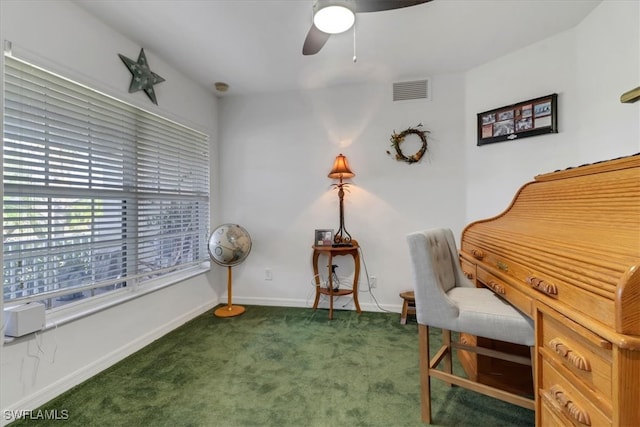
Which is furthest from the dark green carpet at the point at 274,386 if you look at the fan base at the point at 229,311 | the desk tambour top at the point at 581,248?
the desk tambour top at the point at 581,248

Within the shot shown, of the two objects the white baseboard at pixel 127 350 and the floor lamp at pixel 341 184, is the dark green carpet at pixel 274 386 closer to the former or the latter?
the white baseboard at pixel 127 350

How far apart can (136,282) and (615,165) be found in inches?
121

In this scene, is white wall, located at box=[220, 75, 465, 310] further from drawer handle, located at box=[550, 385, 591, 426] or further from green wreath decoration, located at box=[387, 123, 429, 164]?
drawer handle, located at box=[550, 385, 591, 426]

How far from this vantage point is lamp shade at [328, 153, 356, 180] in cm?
289

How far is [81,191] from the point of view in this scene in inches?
73.4

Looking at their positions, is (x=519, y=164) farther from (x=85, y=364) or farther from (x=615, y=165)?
(x=85, y=364)

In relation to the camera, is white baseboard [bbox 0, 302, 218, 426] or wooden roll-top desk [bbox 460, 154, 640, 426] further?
white baseboard [bbox 0, 302, 218, 426]

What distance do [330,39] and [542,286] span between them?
2169mm

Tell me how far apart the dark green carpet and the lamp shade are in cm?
153

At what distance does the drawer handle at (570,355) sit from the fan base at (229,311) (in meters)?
2.70

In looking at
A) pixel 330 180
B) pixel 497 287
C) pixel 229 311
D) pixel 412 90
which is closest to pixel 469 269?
pixel 497 287

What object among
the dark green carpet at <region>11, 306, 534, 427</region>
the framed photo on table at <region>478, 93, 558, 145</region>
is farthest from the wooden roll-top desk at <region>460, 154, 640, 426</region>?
the framed photo on table at <region>478, 93, 558, 145</region>

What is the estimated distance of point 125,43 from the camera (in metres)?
2.18

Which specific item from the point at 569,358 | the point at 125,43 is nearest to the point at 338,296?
the point at 569,358
